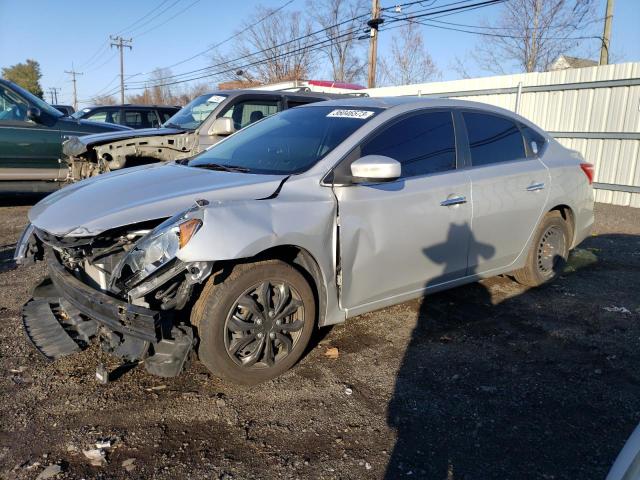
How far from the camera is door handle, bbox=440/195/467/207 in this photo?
388 cm

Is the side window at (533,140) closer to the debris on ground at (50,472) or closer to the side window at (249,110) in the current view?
the side window at (249,110)

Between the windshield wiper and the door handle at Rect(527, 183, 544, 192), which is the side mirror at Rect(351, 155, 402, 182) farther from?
the door handle at Rect(527, 183, 544, 192)

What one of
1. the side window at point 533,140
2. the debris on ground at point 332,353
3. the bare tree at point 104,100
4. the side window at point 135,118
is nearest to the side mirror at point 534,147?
the side window at point 533,140

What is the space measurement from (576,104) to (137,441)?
11.5 m

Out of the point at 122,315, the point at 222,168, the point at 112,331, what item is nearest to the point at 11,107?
the point at 222,168

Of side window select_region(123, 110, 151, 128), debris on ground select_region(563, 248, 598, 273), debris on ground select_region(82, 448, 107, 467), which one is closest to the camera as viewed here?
debris on ground select_region(82, 448, 107, 467)

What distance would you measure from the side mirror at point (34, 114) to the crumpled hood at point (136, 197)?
505 centimetres

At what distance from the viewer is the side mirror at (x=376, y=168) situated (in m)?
3.23

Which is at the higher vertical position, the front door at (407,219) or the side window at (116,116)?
the side window at (116,116)

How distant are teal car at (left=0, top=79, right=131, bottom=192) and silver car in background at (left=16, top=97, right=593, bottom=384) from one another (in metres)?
4.94

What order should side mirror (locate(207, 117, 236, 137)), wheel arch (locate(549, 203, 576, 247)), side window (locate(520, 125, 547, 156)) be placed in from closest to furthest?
side window (locate(520, 125, 547, 156)) < wheel arch (locate(549, 203, 576, 247)) < side mirror (locate(207, 117, 236, 137))

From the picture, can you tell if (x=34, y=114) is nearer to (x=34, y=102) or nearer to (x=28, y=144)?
(x=34, y=102)

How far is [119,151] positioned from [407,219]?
4.69m

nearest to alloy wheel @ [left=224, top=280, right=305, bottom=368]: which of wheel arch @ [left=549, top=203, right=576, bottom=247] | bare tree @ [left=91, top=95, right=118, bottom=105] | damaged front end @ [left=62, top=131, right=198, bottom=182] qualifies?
wheel arch @ [left=549, top=203, right=576, bottom=247]
